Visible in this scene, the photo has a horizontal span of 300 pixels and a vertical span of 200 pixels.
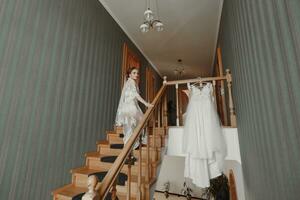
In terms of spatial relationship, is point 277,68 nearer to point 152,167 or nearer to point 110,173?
point 110,173

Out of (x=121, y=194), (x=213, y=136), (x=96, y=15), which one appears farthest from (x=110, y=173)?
(x=96, y=15)

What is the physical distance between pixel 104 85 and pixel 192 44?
11.3ft

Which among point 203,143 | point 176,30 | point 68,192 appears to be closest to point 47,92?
point 68,192

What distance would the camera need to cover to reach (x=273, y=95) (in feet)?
4.04

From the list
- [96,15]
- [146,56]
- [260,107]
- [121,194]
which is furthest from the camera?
[146,56]

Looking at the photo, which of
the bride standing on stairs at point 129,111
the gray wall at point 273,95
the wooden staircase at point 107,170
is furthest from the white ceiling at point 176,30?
the wooden staircase at point 107,170

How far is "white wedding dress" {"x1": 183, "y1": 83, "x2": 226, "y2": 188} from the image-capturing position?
2.41m

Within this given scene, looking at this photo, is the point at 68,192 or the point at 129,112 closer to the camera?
the point at 68,192

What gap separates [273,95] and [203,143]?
4.62 feet

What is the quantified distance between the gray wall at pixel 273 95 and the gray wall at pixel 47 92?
8.28 feet

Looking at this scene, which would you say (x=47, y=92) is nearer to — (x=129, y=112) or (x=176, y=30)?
(x=129, y=112)

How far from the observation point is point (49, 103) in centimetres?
241

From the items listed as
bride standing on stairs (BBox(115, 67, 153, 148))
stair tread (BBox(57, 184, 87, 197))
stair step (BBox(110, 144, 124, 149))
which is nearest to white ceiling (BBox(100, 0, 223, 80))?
bride standing on stairs (BBox(115, 67, 153, 148))

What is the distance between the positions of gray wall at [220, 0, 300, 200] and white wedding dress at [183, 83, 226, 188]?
1.95 ft
